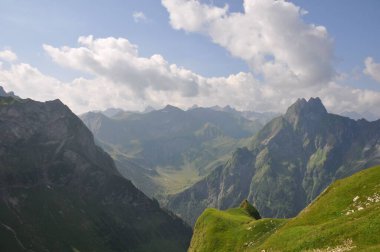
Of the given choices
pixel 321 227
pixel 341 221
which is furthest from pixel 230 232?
pixel 341 221

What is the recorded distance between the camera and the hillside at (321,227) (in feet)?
176

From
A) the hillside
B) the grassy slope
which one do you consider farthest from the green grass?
the grassy slope

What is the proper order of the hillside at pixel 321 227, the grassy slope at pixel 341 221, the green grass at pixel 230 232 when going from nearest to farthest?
the grassy slope at pixel 341 221, the hillside at pixel 321 227, the green grass at pixel 230 232

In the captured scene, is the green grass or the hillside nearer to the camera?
the hillside

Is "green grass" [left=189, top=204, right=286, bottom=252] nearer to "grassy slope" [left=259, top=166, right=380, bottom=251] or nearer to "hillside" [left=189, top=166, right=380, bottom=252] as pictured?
"hillside" [left=189, top=166, right=380, bottom=252]

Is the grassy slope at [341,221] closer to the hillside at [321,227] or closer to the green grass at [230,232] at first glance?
the hillside at [321,227]

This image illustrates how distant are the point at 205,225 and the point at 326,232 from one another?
48.3m

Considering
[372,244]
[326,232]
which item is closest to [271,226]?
[326,232]

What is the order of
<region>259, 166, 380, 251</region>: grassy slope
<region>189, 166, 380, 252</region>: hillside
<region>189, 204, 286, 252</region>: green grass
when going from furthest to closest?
<region>189, 204, 286, 252</region>: green grass → <region>189, 166, 380, 252</region>: hillside → <region>259, 166, 380, 251</region>: grassy slope

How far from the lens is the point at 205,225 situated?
337ft

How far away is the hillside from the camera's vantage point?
53.8 meters

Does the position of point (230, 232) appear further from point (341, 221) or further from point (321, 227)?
point (341, 221)

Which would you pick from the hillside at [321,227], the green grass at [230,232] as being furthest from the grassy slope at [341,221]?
the green grass at [230,232]

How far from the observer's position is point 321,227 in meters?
62.6
